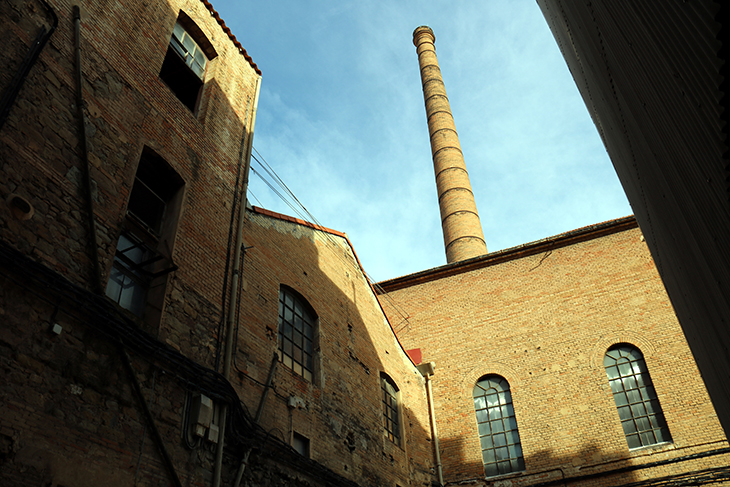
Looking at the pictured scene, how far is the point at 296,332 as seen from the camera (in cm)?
927

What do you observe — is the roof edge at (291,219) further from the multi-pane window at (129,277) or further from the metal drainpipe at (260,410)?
the multi-pane window at (129,277)

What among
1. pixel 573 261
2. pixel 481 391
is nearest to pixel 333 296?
pixel 481 391

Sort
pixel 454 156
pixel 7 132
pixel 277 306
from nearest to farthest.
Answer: pixel 7 132 → pixel 277 306 → pixel 454 156

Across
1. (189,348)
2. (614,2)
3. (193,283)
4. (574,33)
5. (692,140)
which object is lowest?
(692,140)

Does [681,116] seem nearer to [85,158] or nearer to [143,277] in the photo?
[85,158]

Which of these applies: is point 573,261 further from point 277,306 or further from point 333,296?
point 277,306

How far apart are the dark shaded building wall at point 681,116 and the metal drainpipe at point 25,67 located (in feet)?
16.1

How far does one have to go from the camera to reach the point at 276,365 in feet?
26.6

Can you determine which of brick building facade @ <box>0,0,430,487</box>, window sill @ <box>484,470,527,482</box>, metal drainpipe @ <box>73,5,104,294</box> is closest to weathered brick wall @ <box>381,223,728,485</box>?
window sill @ <box>484,470,527,482</box>

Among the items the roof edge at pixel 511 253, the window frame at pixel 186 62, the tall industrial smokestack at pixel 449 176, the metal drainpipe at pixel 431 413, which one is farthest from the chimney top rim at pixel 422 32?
the window frame at pixel 186 62

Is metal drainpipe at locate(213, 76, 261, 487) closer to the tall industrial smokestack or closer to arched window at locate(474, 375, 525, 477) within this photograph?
arched window at locate(474, 375, 525, 477)

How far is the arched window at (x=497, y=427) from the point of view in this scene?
13.3 m

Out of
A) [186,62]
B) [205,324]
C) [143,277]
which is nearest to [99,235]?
[143,277]

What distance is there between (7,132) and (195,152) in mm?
2883
